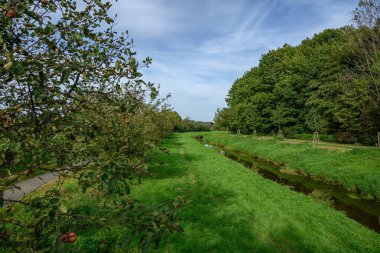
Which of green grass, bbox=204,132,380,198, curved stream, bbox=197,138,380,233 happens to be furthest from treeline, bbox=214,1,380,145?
curved stream, bbox=197,138,380,233

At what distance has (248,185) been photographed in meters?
17.5

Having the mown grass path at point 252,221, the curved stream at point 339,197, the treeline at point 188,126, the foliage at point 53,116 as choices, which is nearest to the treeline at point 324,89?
the curved stream at point 339,197

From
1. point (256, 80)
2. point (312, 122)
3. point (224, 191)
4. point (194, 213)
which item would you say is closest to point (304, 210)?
point (224, 191)

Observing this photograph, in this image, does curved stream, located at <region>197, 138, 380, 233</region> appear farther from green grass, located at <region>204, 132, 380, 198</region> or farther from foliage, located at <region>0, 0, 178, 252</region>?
foliage, located at <region>0, 0, 178, 252</region>

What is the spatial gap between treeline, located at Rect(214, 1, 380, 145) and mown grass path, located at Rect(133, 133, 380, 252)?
865 inches

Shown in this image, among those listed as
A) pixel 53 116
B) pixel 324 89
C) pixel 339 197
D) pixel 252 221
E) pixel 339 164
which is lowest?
pixel 339 197

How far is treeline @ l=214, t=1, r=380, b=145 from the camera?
31.7 m

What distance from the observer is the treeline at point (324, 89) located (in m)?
31.7

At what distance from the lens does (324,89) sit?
42.1 m

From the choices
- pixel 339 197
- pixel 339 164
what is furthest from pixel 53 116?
pixel 339 164

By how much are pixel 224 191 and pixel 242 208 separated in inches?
116

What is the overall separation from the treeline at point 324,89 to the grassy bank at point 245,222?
22.1m

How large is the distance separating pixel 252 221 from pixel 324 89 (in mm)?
37543

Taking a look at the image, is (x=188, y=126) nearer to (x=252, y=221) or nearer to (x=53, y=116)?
(x=252, y=221)
